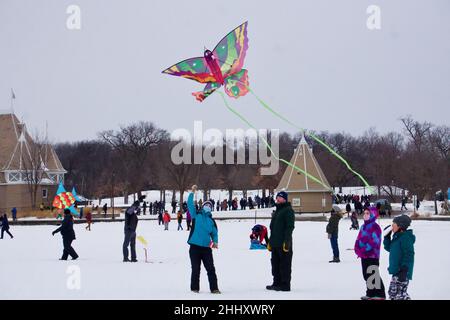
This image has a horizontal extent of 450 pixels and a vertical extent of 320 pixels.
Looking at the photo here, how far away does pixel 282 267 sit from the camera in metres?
10.7

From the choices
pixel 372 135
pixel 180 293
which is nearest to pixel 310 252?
pixel 180 293

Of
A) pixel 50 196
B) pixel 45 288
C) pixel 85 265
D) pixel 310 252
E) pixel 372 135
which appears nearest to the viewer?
pixel 45 288

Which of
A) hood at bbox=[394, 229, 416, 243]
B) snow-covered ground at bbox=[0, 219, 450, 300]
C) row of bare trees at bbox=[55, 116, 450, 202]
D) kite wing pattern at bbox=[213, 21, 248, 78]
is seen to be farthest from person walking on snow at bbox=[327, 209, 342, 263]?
row of bare trees at bbox=[55, 116, 450, 202]

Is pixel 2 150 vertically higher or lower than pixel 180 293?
higher

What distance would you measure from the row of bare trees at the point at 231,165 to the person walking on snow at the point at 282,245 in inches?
1606

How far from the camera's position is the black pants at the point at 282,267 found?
10.7m

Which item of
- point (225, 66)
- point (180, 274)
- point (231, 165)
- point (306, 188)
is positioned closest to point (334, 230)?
point (180, 274)

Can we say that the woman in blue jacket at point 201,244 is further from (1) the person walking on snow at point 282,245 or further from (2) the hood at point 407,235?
(2) the hood at point 407,235

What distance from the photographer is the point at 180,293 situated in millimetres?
10398

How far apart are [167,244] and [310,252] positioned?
5.61 m

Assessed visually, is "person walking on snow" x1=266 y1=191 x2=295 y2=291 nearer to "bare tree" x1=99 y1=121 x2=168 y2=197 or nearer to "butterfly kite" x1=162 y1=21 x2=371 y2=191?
"butterfly kite" x1=162 y1=21 x2=371 y2=191

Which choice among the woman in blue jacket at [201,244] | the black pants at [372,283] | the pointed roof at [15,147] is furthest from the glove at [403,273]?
the pointed roof at [15,147]

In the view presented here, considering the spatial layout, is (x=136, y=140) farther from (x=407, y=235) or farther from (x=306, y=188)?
(x=407, y=235)

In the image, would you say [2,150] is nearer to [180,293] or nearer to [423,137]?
[423,137]
